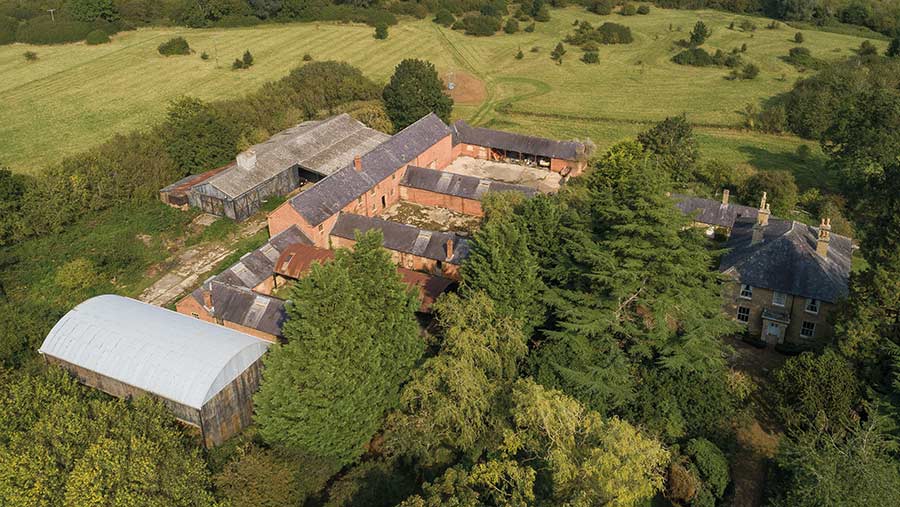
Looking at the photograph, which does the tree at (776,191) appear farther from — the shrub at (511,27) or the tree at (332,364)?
the shrub at (511,27)

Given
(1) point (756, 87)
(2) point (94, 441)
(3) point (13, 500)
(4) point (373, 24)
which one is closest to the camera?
A: (3) point (13, 500)

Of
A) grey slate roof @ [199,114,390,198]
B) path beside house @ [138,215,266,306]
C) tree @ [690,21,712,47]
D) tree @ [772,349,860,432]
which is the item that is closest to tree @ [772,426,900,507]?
tree @ [772,349,860,432]

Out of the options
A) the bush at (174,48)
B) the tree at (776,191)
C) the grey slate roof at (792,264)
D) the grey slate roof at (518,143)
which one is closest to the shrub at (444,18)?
the bush at (174,48)

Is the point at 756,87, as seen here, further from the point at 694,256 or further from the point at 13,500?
the point at 13,500

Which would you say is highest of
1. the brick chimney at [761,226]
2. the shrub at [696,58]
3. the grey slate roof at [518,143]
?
the shrub at [696,58]

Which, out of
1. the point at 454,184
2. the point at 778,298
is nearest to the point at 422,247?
the point at 454,184

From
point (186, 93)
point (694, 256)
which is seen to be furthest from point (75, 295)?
point (186, 93)
